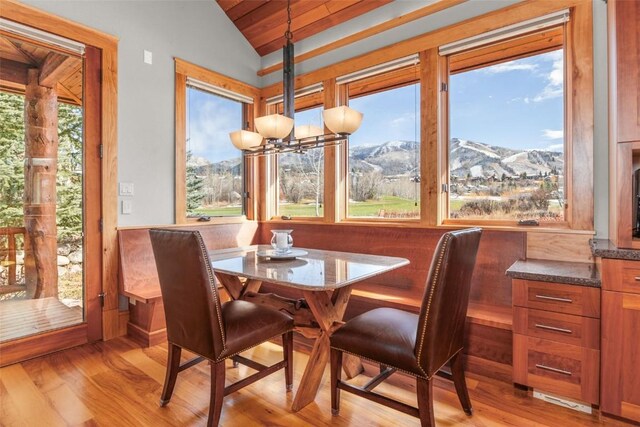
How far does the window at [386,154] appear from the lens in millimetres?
3006

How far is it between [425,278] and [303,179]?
173cm

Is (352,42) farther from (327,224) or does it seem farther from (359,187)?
(327,224)

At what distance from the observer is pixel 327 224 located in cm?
345

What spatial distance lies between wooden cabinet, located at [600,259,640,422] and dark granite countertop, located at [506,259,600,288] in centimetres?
8

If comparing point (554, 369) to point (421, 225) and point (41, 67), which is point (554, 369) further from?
point (41, 67)

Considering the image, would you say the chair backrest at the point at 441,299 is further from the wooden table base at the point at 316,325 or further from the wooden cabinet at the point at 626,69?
the wooden cabinet at the point at 626,69

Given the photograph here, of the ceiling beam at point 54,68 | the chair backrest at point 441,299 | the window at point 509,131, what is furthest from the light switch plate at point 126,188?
the window at point 509,131

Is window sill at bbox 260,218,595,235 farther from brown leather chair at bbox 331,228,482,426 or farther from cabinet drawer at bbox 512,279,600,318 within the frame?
brown leather chair at bbox 331,228,482,426

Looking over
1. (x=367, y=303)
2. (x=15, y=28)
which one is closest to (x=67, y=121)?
(x=15, y=28)

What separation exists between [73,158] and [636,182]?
3816mm

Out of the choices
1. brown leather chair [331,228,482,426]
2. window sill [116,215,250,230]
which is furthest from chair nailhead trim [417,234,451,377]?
window sill [116,215,250,230]

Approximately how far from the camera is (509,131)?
2570mm

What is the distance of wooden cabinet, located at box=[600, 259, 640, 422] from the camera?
5.35ft

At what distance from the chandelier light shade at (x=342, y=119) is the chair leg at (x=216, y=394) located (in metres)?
1.42
